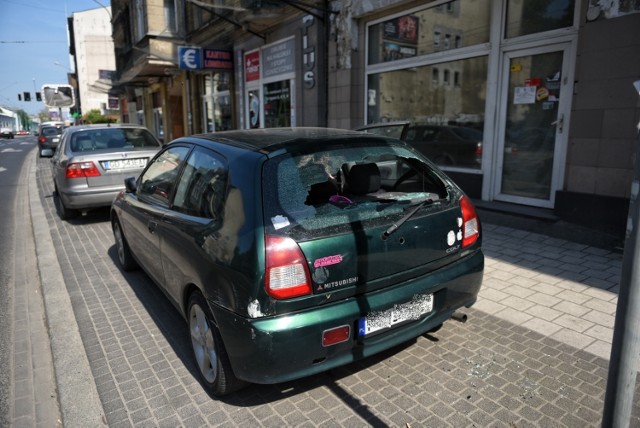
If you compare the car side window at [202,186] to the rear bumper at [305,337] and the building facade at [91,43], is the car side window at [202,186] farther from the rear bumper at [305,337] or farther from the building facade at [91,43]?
the building facade at [91,43]

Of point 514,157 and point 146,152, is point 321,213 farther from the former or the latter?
point 146,152

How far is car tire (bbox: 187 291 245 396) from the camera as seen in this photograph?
2.71 metres

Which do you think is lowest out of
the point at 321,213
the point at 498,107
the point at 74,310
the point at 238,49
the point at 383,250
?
the point at 74,310

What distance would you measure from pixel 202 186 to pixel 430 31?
6.57m

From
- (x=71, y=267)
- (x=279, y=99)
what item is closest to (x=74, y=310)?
(x=71, y=267)

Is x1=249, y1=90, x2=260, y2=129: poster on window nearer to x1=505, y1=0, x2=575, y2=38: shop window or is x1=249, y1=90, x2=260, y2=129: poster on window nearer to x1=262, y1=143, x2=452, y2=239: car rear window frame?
x1=505, y1=0, x2=575, y2=38: shop window

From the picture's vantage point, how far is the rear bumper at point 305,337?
7.89 feet

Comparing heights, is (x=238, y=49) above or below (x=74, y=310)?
above

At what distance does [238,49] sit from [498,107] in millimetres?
9870

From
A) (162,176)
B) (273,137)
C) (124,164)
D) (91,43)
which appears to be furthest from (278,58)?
(91,43)

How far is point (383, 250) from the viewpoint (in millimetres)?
2701

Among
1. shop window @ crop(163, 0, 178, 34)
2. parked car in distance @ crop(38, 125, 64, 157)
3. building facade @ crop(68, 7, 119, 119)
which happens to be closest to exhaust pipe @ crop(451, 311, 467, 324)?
shop window @ crop(163, 0, 178, 34)

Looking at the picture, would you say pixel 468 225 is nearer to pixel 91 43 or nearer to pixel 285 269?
pixel 285 269

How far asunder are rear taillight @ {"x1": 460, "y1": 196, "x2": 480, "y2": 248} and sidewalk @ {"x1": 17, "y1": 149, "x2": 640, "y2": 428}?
802 millimetres
